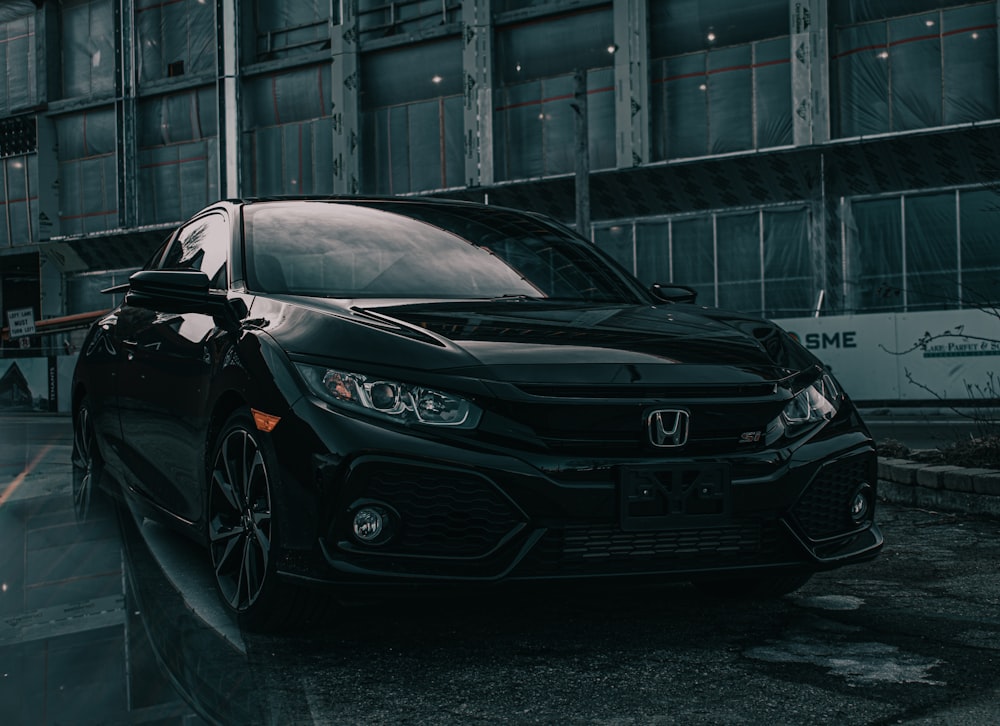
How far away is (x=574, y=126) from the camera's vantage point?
28.8m

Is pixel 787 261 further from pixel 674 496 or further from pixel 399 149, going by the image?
pixel 674 496

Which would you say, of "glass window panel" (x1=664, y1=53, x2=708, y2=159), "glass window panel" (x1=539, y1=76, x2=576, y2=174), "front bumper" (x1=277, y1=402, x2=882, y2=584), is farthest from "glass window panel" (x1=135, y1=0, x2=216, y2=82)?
"front bumper" (x1=277, y1=402, x2=882, y2=584)

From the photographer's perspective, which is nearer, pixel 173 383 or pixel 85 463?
pixel 173 383

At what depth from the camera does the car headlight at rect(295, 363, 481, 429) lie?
337 cm

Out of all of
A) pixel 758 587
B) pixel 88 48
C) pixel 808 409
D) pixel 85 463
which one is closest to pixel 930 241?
pixel 85 463

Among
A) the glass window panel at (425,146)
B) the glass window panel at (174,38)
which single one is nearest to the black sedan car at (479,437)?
the glass window panel at (425,146)

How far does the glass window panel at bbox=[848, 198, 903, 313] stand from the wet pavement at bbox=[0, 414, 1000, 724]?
842 inches

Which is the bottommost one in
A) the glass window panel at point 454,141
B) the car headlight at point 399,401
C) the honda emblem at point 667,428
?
the honda emblem at point 667,428

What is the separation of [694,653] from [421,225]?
213cm

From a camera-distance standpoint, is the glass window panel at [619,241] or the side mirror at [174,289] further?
the glass window panel at [619,241]

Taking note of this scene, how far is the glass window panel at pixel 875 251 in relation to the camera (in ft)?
83.3

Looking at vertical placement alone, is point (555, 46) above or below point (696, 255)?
above

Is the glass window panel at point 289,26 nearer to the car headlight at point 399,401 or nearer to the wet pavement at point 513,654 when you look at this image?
the wet pavement at point 513,654

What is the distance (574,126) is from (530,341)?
2590 cm
